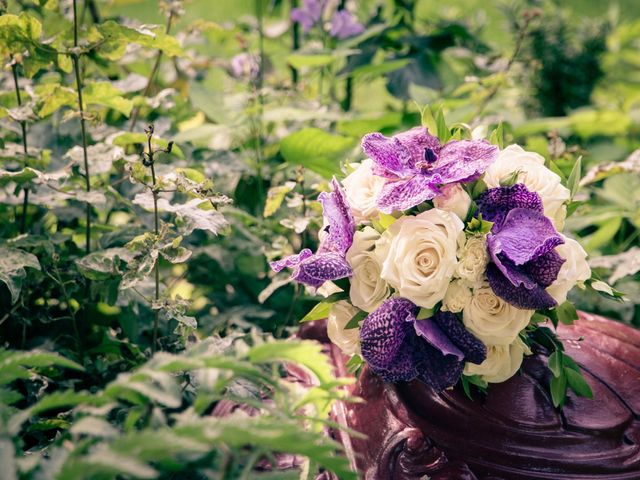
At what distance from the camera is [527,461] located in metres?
0.96

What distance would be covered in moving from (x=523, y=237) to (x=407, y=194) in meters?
0.17

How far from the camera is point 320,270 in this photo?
3.17ft

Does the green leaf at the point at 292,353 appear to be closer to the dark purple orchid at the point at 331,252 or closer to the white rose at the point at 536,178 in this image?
the dark purple orchid at the point at 331,252

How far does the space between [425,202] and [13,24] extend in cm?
78

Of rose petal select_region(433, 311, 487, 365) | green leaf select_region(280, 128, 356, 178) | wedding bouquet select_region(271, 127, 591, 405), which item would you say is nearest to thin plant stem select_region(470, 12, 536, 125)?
green leaf select_region(280, 128, 356, 178)

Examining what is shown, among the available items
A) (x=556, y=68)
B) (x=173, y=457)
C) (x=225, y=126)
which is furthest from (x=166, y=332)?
(x=556, y=68)

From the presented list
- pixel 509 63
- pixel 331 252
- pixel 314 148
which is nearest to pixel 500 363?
pixel 331 252

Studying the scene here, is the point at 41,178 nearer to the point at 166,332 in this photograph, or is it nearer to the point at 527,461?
the point at 166,332

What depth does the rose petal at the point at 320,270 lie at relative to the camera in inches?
38.0

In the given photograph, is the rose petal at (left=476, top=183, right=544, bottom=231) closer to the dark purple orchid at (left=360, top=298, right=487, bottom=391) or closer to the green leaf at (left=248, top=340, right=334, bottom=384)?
the dark purple orchid at (left=360, top=298, right=487, bottom=391)

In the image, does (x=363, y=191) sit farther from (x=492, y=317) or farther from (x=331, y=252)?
(x=492, y=317)

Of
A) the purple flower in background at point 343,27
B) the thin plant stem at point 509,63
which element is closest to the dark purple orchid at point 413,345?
the thin plant stem at point 509,63

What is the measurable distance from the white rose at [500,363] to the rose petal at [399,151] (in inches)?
11.2

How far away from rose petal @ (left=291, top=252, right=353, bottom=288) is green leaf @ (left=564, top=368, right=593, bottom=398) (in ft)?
1.16
